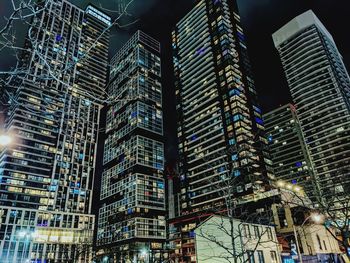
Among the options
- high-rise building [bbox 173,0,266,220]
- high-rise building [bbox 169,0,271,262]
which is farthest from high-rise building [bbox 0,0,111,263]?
high-rise building [bbox 173,0,266,220]

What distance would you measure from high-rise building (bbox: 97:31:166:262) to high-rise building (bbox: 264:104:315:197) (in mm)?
77177

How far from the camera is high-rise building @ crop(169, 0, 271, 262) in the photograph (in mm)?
118875

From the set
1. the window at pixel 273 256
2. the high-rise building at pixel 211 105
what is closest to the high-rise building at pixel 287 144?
A: the high-rise building at pixel 211 105

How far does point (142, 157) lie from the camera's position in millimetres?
135500

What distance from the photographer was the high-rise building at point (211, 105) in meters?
119

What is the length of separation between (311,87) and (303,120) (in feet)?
81.0

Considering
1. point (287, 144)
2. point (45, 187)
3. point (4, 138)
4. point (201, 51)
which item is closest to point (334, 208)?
point (4, 138)

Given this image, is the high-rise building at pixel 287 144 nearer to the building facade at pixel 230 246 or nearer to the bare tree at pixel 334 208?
the building facade at pixel 230 246

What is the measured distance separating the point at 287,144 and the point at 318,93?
127 feet

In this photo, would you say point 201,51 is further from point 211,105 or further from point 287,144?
point 287,144

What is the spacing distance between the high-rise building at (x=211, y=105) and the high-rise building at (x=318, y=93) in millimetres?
45656

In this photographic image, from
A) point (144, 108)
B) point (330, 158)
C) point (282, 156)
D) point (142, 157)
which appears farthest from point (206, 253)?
point (282, 156)

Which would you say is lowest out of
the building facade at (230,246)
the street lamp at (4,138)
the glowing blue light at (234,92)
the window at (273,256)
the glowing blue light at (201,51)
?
the window at (273,256)

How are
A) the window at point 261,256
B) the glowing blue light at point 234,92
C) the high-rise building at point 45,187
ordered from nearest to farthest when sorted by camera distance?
1. the window at point 261,256
2. the high-rise building at point 45,187
3. the glowing blue light at point 234,92
